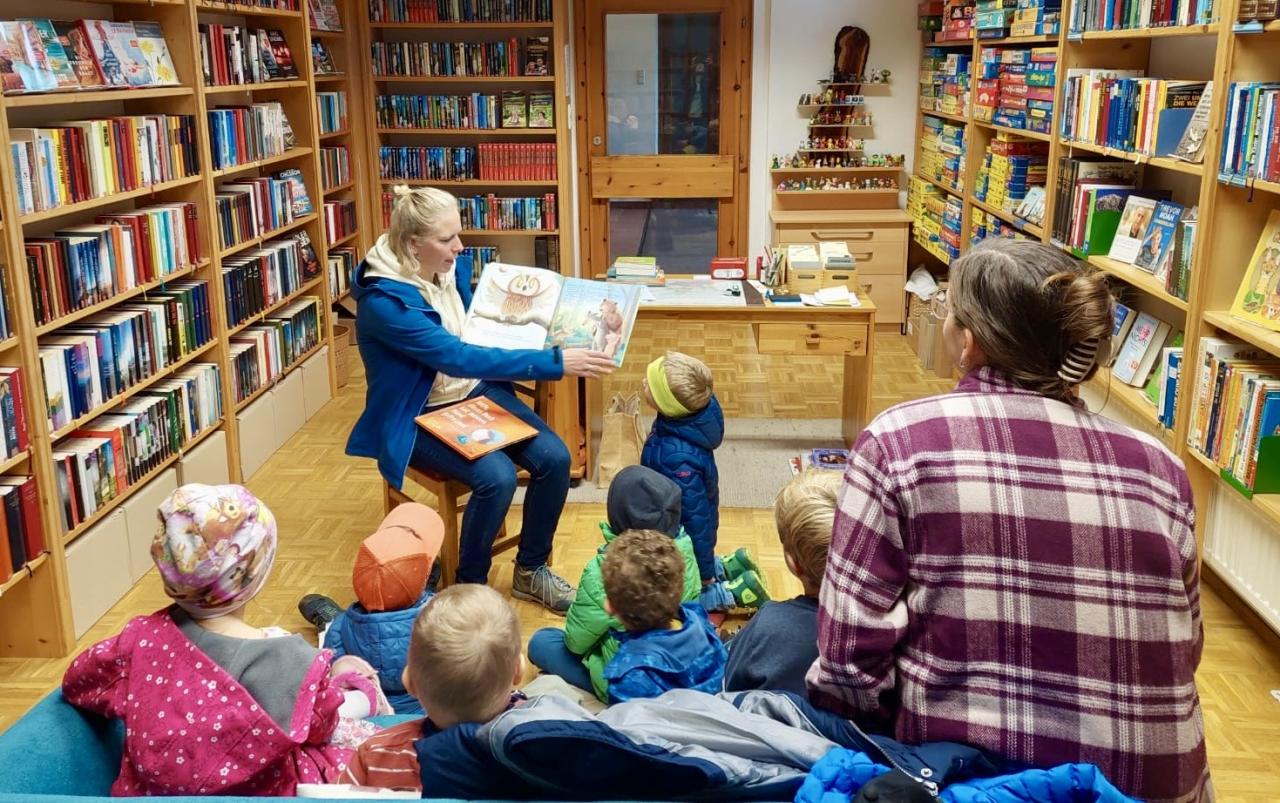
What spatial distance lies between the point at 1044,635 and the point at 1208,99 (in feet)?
8.16

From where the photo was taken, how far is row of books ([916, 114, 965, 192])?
6.02 m

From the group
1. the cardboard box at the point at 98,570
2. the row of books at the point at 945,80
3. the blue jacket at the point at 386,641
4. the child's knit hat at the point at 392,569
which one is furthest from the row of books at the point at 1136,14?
the cardboard box at the point at 98,570

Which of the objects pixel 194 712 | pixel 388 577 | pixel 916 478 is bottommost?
pixel 388 577

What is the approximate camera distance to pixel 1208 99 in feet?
10.6

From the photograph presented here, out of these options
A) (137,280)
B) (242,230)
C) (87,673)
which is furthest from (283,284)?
(87,673)

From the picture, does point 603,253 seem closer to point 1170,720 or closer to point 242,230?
point 242,230

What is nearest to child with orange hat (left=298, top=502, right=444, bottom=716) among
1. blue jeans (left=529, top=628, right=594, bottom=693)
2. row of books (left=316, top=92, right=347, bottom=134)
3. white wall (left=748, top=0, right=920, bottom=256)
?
blue jeans (left=529, top=628, right=594, bottom=693)

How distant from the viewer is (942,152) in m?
6.32

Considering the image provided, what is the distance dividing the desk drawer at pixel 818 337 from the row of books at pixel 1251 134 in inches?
60.5

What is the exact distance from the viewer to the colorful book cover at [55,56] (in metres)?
3.20

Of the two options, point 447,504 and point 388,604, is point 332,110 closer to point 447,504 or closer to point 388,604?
point 447,504

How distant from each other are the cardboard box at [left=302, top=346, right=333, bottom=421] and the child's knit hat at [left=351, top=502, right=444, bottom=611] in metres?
2.87

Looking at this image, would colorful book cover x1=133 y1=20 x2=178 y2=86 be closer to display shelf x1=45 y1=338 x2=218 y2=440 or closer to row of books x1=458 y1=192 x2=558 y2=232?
display shelf x1=45 y1=338 x2=218 y2=440

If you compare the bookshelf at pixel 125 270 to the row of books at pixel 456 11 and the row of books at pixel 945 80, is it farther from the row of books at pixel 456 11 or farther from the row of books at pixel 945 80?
the row of books at pixel 945 80
